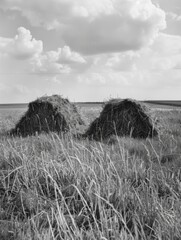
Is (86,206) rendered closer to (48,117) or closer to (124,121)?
(124,121)

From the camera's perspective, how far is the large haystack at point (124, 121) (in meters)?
10.1

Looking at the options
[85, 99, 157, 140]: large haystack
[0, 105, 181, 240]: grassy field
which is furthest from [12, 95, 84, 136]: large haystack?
[0, 105, 181, 240]: grassy field

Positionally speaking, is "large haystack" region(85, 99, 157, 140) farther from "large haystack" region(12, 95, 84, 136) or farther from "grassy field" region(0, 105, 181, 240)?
"grassy field" region(0, 105, 181, 240)

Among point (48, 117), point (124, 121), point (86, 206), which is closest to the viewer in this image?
point (86, 206)

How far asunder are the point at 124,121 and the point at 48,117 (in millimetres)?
2846

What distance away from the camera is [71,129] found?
11.2 m

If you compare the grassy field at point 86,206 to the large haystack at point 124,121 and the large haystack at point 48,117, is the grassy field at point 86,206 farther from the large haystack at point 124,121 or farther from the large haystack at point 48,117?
the large haystack at point 48,117

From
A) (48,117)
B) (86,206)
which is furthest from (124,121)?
(86,206)

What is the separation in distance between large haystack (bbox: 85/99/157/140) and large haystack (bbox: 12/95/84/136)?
129 centimetres

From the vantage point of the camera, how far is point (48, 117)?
11.7 metres

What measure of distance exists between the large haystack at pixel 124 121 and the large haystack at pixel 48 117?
129 centimetres

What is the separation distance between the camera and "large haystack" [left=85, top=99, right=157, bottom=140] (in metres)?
10.1

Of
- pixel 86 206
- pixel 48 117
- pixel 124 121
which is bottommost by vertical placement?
pixel 86 206

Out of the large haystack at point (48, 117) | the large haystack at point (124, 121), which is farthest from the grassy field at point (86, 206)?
the large haystack at point (48, 117)
